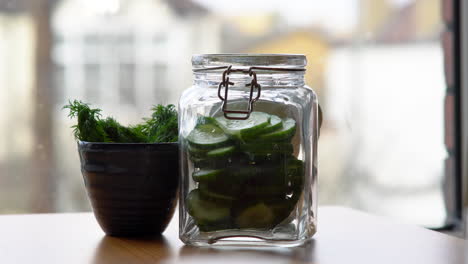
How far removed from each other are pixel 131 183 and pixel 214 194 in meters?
0.11

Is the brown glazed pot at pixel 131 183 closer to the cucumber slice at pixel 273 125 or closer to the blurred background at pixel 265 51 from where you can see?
the cucumber slice at pixel 273 125

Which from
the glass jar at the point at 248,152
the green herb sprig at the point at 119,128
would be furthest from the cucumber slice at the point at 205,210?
the green herb sprig at the point at 119,128

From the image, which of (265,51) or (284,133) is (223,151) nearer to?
(284,133)

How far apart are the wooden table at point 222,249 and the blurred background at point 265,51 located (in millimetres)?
722

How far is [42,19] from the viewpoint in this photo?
1496 mm

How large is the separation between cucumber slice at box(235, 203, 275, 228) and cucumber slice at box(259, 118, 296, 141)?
0.22 ft

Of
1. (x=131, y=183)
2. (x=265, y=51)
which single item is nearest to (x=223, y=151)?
A: (x=131, y=183)

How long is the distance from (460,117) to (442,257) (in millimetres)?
1195

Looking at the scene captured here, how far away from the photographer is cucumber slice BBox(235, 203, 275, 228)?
63 cm

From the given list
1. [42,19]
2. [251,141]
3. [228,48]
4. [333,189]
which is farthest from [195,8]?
[251,141]

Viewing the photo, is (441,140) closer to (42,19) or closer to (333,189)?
(333,189)

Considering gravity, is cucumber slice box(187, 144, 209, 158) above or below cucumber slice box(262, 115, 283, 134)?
below

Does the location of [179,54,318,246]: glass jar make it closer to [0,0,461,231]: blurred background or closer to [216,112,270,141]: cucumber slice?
[216,112,270,141]: cucumber slice

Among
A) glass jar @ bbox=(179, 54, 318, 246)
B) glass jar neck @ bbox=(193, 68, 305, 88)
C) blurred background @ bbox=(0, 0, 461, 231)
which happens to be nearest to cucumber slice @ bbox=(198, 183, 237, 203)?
glass jar @ bbox=(179, 54, 318, 246)
